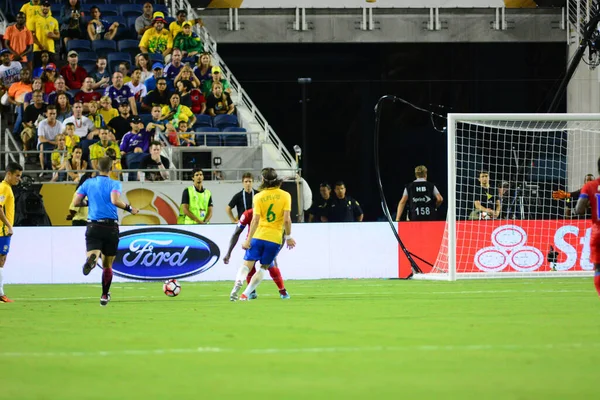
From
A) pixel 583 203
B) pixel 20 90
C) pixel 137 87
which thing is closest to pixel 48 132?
pixel 20 90

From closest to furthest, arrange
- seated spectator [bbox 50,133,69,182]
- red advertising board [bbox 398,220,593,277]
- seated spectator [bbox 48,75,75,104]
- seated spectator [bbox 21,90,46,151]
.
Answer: red advertising board [bbox 398,220,593,277]
seated spectator [bbox 50,133,69,182]
seated spectator [bbox 21,90,46,151]
seated spectator [bbox 48,75,75,104]

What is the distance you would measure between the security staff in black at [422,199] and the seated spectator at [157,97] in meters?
6.95

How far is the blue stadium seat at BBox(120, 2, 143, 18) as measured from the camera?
93.6 ft

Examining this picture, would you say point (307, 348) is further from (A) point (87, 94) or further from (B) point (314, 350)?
(A) point (87, 94)

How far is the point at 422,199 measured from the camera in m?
20.4

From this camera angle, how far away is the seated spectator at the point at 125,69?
25.2 metres

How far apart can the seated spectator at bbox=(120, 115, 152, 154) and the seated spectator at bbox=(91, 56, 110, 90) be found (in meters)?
2.32

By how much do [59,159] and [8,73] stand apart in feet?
11.9

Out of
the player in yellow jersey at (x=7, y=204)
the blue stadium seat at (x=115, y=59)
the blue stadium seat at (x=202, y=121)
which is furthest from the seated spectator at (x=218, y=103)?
the player in yellow jersey at (x=7, y=204)

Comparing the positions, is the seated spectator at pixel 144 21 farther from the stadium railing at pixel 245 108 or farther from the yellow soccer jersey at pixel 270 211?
the yellow soccer jersey at pixel 270 211

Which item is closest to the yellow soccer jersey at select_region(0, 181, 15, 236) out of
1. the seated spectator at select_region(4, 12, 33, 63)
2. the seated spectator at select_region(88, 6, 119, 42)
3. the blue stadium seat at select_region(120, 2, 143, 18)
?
the seated spectator at select_region(4, 12, 33, 63)

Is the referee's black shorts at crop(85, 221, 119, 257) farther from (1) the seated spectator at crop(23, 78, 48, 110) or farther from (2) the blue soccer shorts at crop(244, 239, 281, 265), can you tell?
(1) the seated spectator at crop(23, 78, 48, 110)

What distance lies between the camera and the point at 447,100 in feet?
106

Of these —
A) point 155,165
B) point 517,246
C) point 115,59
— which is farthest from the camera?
point 115,59
